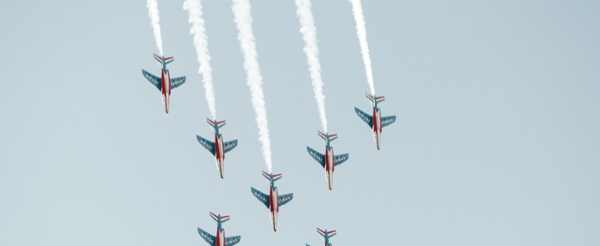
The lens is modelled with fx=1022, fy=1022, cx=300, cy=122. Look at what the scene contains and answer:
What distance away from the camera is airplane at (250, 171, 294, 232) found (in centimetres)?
5856

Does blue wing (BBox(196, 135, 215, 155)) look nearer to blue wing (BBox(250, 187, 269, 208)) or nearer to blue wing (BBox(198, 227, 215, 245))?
blue wing (BBox(250, 187, 269, 208))

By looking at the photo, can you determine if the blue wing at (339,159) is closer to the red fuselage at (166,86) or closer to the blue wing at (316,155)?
the blue wing at (316,155)

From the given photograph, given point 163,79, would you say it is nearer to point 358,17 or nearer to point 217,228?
point 217,228

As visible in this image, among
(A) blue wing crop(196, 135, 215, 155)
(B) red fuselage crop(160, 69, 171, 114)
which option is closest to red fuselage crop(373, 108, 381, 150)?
(A) blue wing crop(196, 135, 215, 155)

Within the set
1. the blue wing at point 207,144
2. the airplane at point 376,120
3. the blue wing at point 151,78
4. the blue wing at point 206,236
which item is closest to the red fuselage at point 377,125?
the airplane at point 376,120

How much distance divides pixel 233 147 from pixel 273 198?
12.5ft

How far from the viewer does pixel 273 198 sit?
59812mm

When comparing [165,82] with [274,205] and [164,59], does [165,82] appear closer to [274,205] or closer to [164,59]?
[164,59]

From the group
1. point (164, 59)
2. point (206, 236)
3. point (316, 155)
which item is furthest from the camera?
point (316, 155)

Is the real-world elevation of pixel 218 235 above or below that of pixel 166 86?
below

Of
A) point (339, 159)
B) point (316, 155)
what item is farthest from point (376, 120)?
point (316, 155)

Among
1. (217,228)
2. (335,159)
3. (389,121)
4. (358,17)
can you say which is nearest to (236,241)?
(217,228)

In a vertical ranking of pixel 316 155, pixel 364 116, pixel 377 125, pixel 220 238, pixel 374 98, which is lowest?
pixel 220 238

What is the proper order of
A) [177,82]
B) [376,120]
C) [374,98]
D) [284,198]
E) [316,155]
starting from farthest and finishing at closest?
[376,120], [316,155], [284,198], [374,98], [177,82]
